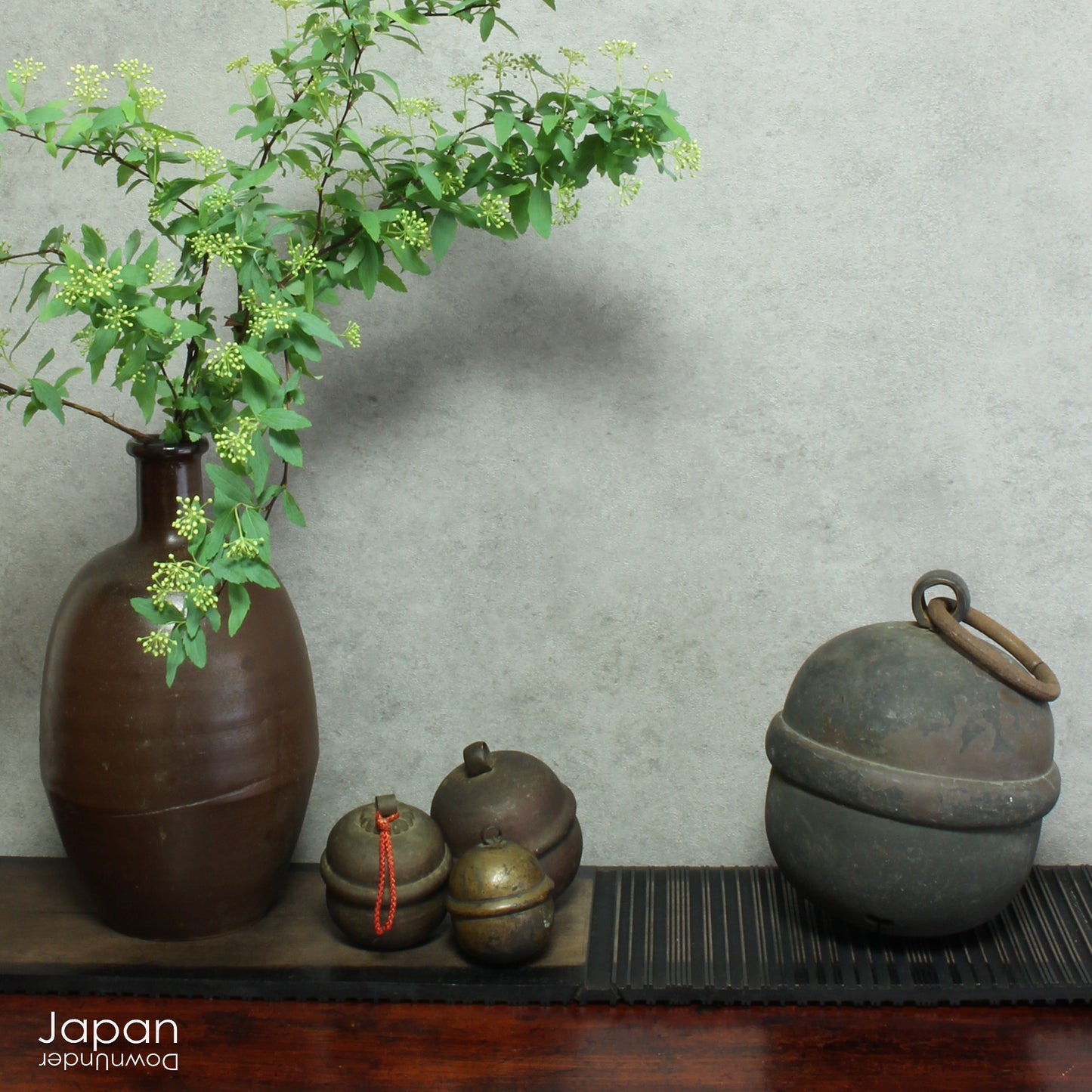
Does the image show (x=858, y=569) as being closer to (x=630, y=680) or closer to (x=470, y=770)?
(x=630, y=680)

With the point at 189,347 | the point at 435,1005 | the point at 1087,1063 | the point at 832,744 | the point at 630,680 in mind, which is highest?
the point at 189,347

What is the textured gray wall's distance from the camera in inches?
72.6

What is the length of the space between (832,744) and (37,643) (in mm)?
1378

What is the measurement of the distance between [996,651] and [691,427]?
1.96 feet

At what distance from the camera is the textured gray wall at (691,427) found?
1845 mm

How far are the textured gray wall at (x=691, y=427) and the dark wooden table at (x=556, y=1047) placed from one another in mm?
462

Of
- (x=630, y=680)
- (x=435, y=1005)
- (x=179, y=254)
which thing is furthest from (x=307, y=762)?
(x=179, y=254)

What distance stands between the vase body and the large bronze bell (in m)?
0.76

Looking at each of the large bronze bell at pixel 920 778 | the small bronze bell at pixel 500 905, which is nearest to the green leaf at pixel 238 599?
the small bronze bell at pixel 500 905

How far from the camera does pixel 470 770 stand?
1795 millimetres

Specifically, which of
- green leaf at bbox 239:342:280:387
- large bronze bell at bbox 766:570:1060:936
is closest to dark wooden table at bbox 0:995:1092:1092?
large bronze bell at bbox 766:570:1060:936

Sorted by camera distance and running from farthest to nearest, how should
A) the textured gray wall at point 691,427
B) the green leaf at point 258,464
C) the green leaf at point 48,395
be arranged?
the textured gray wall at point 691,427 < the green leaf at point 48,395 < the green leaf at point 258,464

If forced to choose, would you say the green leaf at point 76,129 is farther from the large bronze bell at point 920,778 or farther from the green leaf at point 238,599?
the large bronze bell at point 920,778

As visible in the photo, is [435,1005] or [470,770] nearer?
[435,1005]
